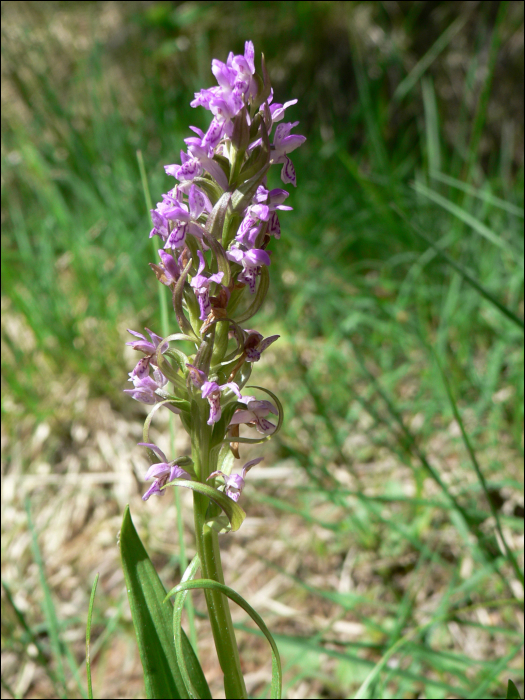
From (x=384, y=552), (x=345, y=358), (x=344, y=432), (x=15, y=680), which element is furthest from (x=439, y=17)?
(x=15, y=680)

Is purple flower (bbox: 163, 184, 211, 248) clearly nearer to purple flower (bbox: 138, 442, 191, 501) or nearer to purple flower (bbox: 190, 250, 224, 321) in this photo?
purple flower (bbox: 190, 250, 224, 321)

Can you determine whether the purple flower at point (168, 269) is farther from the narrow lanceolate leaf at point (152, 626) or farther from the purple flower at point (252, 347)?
the narrow lanceolate leaf at point (152, 626)

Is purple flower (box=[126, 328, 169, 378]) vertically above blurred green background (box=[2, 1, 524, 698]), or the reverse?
blurred green background (box=[2, 1, 524, 698])

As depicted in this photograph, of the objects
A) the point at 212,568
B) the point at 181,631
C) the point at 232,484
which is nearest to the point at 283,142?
the point at 232,484

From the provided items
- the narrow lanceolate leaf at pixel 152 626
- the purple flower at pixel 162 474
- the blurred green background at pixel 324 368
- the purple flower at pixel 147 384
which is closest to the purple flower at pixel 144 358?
the purple flower at pixel 147 384

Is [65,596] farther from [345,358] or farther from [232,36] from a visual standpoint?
[232,36]

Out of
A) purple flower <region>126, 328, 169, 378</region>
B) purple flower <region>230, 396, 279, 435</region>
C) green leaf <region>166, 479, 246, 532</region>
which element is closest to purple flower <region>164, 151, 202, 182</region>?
purple flower <region>126, 328, 169, 378</region>

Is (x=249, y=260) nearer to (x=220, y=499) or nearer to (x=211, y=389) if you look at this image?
(x=211, y=389)
